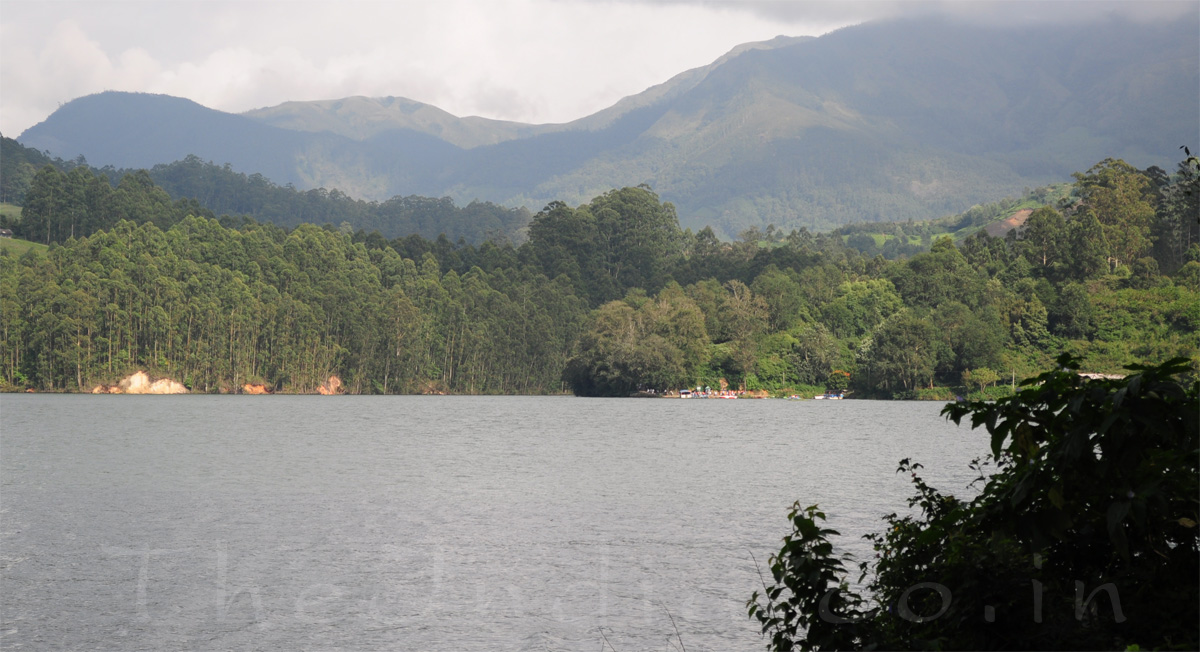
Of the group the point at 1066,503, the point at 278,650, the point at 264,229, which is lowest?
the point at 278,650

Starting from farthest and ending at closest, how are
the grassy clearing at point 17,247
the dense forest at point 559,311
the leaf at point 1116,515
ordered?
1. the grassy clearing at point 17,247
2. the dense forest at point 559,311
3. the leaf at point 1116,515

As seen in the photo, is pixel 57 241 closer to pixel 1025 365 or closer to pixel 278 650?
pixel 1025 365

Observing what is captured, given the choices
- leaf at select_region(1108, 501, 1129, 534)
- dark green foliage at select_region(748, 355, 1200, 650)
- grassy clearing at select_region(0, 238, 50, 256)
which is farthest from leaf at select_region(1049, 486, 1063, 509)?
grassy clearing at select_region(0, 238, 50, 256)

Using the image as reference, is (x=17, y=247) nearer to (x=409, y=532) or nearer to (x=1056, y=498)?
(x=409, y=532)

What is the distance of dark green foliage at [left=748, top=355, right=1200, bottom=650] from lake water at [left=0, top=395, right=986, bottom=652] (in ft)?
32.4

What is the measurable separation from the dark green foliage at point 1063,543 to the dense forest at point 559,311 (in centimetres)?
11942

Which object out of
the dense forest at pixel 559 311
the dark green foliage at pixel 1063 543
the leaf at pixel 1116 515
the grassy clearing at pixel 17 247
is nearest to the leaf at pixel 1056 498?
the dark green foliage at pixel 1063 543

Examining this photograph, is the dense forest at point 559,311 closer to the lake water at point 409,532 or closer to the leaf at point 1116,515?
the lake water at point 409,532

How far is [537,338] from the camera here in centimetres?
17138

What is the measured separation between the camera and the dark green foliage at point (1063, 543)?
6.33 m

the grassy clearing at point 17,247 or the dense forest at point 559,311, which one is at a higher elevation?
the grassy clearing at point 17,247

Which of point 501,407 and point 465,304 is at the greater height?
point 465,304

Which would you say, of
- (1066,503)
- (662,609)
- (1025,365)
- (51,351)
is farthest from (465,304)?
(1066,503)

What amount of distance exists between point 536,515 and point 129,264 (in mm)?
127376
